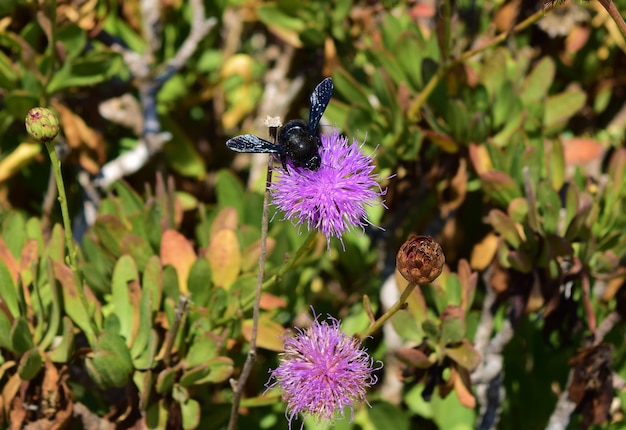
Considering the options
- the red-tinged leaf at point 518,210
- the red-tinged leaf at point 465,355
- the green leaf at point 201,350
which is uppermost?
the red-tinged leaf at point 518,210

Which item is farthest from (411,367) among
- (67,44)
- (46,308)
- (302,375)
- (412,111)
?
(67,44)

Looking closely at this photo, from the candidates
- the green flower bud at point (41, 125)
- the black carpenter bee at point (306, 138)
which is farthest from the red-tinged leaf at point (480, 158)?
the green flower bud at point (41, 125)

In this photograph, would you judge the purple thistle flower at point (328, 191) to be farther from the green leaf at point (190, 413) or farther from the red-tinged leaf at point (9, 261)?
the red-tinged leaf at point (9, 261)

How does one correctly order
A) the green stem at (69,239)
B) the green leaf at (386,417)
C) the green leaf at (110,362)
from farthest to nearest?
the green leaf at (386,417) < the green leaf at (110,362) < the green stem at (69,239)

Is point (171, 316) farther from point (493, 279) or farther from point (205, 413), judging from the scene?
point (493, 279)

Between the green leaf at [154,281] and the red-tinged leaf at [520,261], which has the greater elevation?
the red-tinged leaf at [520,261]

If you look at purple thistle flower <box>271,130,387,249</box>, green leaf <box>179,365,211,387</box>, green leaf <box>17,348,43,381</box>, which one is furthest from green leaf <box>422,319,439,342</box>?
green leaf <box>17,348,43,381</box>

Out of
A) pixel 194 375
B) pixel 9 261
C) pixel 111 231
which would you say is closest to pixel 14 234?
pixel 9 261
